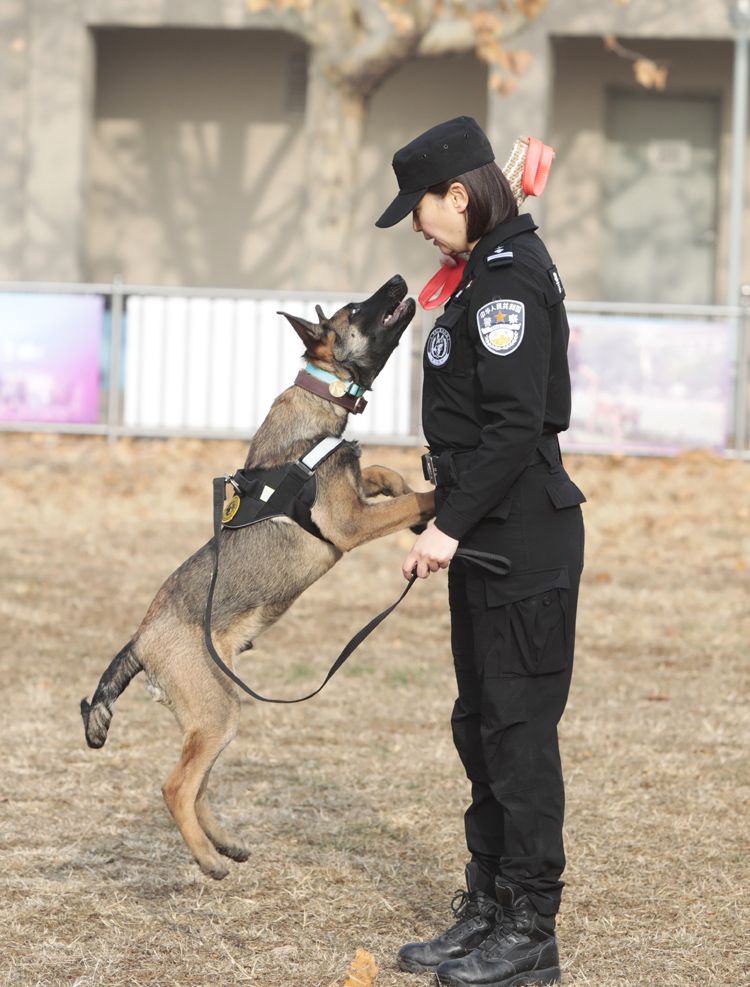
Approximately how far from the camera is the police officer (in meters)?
3.51

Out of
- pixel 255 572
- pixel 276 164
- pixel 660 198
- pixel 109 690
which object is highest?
pixel 276 164

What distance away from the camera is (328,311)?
1356 cm

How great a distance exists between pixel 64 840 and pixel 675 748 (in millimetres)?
2540

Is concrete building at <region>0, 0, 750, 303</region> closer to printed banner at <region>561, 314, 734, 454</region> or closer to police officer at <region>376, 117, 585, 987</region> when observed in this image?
printed banner at <region>561, 314, 734, 454</region>

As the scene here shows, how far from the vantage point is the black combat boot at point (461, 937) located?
392 cm

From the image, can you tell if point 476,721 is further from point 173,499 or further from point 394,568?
point 173,499

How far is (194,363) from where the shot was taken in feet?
45.1

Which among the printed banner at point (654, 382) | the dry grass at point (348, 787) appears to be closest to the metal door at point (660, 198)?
the printed banner at point (654, 382)

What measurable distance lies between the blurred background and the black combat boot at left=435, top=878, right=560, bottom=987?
9.92m

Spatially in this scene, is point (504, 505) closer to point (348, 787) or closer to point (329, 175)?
point (348, 787)

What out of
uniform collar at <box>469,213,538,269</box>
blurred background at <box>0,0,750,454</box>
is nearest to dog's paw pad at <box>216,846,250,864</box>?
uniform collar at <box>469,213,538,269</box>

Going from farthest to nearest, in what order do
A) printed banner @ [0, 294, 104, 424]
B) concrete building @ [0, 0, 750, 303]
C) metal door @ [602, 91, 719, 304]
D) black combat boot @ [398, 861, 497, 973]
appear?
metal door @ [602, 91, 719, 304]
concrete building @ [0, 0, 750, 303]
printed banner @ [0, 294, 104, 424]
black combat boot @ [398, 861, 497, 973]

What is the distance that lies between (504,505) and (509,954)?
1.14 m

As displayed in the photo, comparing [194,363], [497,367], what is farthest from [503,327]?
[194,363]
